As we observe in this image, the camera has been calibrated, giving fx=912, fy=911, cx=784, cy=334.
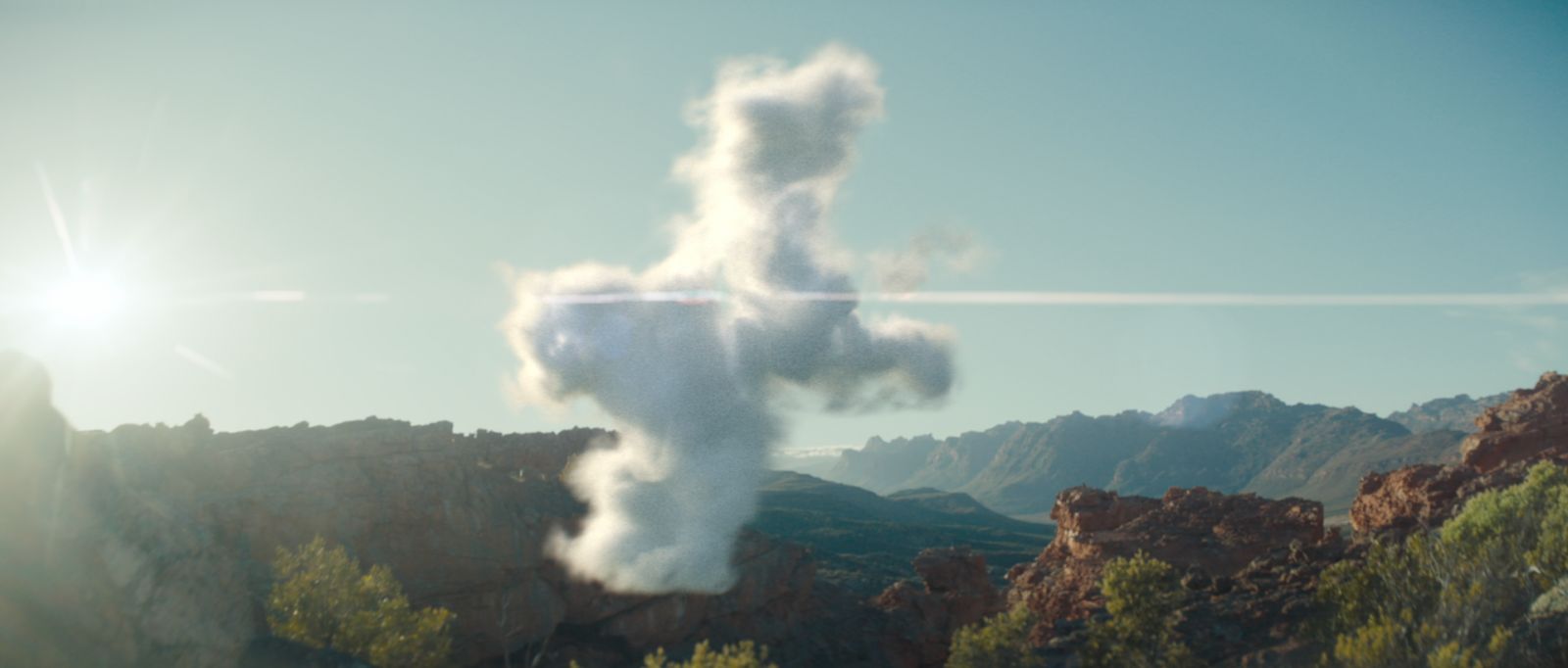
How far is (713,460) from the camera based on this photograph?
4859 centimetres

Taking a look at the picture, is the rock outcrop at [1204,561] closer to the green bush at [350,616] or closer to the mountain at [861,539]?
the mountain at [861,539]

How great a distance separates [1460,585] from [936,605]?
28.6 m

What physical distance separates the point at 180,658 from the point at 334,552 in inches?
252

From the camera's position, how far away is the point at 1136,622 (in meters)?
35.2

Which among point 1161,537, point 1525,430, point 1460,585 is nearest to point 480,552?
point 1161,537

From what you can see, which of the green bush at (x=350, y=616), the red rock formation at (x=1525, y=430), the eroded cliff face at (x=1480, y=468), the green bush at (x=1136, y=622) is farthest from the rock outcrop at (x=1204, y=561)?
the green bush at (x=350, y=616)

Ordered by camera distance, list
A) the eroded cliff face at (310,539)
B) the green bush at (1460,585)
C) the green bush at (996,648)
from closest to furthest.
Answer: the green bush at (1460,585) → the eroded cliff face at (310,539) → the green bush at (996,648)

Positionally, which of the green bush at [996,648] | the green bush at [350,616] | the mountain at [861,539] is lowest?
the mountain at [861,539]

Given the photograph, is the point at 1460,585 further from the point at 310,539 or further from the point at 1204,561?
the point at 310,539

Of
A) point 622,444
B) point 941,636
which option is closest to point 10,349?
point 622,444

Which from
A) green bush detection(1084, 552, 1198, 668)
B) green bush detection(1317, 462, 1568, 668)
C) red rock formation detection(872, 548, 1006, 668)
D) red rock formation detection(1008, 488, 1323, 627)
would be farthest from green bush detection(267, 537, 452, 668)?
red rock formation detection(1008, 488, 1323, 627)

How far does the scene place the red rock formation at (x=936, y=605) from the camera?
51.5 meters

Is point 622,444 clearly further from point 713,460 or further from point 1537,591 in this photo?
point 1537,591

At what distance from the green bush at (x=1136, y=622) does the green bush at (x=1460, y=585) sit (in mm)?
5831
